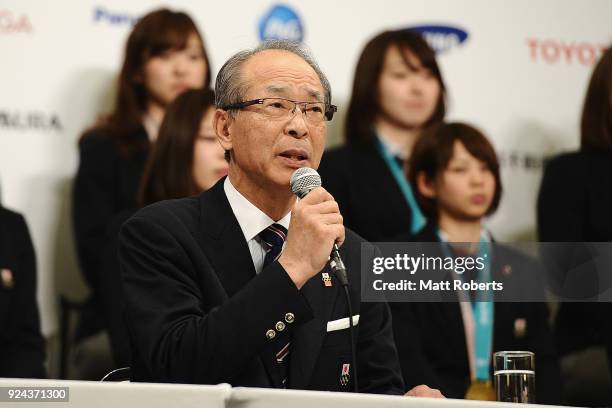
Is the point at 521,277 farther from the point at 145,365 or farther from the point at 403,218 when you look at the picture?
the point at 145,365

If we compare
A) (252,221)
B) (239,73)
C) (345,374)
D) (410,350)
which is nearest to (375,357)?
(345,374)

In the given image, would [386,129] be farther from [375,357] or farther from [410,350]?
[375,357]

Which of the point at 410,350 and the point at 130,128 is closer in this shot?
the point at 410,350

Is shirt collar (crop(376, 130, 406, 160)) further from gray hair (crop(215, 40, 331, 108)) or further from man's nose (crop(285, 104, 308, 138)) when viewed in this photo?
man's nose (crop(285, 104, 308, 138))

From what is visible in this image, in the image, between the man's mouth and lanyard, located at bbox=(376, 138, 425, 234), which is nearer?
the man's mouth

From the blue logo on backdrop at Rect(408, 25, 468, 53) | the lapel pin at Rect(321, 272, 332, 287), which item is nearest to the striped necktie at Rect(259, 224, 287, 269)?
the lapel pin at Rect(321, 272, 332, 287)

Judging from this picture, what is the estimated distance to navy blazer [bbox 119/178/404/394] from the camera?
191 cm

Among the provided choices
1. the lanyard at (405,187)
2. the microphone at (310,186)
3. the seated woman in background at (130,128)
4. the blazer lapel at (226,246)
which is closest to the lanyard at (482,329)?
the lanyard at (405,187)

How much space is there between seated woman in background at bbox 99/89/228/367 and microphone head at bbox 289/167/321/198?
1.43 meters

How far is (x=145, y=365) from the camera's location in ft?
6.95

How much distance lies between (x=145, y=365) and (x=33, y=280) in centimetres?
154

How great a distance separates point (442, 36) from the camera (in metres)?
4.57

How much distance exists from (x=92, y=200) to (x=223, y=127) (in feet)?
4.98

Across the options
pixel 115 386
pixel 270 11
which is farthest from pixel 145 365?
pixel 270 11
